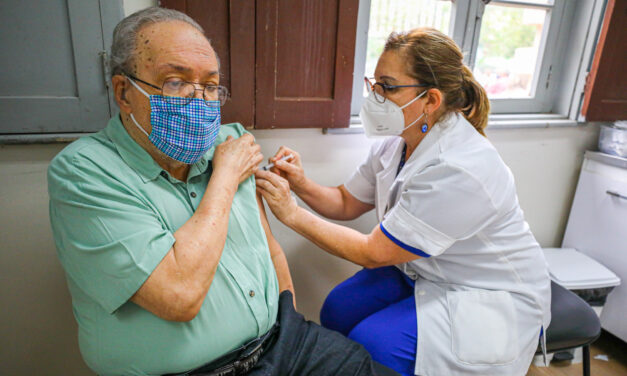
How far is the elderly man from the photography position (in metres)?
0.85

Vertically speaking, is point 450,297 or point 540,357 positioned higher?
point 450,297

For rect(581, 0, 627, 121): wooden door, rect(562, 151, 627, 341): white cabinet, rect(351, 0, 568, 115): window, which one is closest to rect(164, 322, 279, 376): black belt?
rect(351, 0, 568, 115): window

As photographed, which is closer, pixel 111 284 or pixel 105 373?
pixel 111 284

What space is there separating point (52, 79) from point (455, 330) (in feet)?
4.92

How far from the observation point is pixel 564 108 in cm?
227

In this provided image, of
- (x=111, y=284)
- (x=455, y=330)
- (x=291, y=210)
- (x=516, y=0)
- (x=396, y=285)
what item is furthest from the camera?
(x=516, y=0)

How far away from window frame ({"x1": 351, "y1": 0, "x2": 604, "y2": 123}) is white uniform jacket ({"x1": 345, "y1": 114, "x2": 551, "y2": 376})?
27.9 inches

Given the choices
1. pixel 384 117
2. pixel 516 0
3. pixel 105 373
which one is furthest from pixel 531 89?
pixel 105 373

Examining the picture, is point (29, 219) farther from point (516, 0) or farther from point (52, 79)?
point (516, 0)

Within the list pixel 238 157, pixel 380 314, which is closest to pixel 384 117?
pixel 238 157

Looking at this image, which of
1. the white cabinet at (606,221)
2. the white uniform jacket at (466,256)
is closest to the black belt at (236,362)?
the white uniform jacket at (466,256)

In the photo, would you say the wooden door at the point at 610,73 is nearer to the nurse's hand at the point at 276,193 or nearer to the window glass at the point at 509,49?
the window glass at the point at 509,49

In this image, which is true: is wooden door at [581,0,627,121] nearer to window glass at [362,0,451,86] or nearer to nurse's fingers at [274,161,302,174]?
window glass at [362,0,451,86]

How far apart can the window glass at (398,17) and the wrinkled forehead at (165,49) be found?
1071 mm
